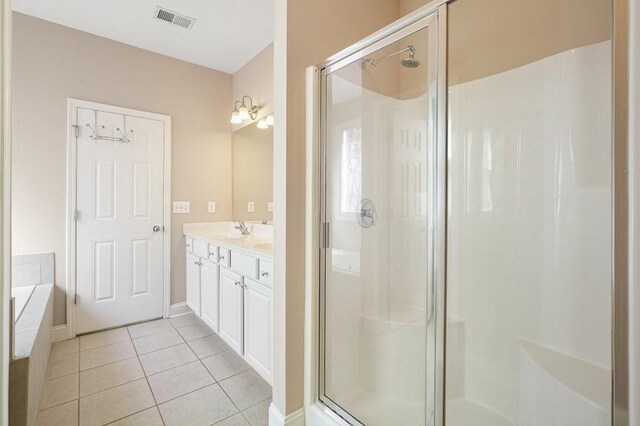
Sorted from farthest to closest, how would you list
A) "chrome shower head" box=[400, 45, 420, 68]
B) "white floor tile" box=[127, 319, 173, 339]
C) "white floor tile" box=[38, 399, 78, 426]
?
"white floor tile" box=[127, 319, 173, 339], "white floor tile" box=[38, 399, 78, 426], "chrome shower head" box=[400, 45, 420, 68]

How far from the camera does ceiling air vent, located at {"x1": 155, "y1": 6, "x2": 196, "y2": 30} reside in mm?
2295

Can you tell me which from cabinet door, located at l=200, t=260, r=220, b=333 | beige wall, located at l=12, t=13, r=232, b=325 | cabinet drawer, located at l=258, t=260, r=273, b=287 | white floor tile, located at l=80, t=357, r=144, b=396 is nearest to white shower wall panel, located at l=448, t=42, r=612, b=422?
cabinet drawer, located at l=258, t=260, r=273, b=287

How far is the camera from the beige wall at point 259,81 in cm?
275

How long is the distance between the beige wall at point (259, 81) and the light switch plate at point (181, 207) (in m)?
1.01

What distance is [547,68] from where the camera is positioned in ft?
4.61

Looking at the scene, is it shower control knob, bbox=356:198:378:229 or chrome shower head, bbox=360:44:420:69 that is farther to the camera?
shower control knob, bbox=356:198:378:229

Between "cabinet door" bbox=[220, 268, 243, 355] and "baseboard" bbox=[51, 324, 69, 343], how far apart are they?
1.42m

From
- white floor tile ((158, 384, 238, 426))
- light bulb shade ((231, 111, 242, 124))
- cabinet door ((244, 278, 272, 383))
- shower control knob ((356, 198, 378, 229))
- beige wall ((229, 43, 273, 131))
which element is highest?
beige wall ((229, 43, 273, 131))

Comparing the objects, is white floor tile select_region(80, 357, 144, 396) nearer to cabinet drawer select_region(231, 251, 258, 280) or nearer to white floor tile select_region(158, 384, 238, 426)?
white floor tile select_region(158, 384, 238, 426)

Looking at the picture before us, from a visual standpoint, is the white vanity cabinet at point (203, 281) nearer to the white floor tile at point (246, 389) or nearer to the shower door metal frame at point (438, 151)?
the white floor tile at point (246, 389)

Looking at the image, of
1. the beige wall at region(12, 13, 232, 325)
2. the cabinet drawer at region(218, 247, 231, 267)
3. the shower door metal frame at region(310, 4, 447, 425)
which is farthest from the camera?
the beige wall at region(12, 13, 232, 325)

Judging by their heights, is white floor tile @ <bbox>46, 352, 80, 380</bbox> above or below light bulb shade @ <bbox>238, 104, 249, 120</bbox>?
below

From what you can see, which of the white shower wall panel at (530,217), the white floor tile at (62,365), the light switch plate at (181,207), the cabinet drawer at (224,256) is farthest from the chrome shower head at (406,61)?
the white floor tile at (62,365)

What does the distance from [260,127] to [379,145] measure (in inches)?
60.9
